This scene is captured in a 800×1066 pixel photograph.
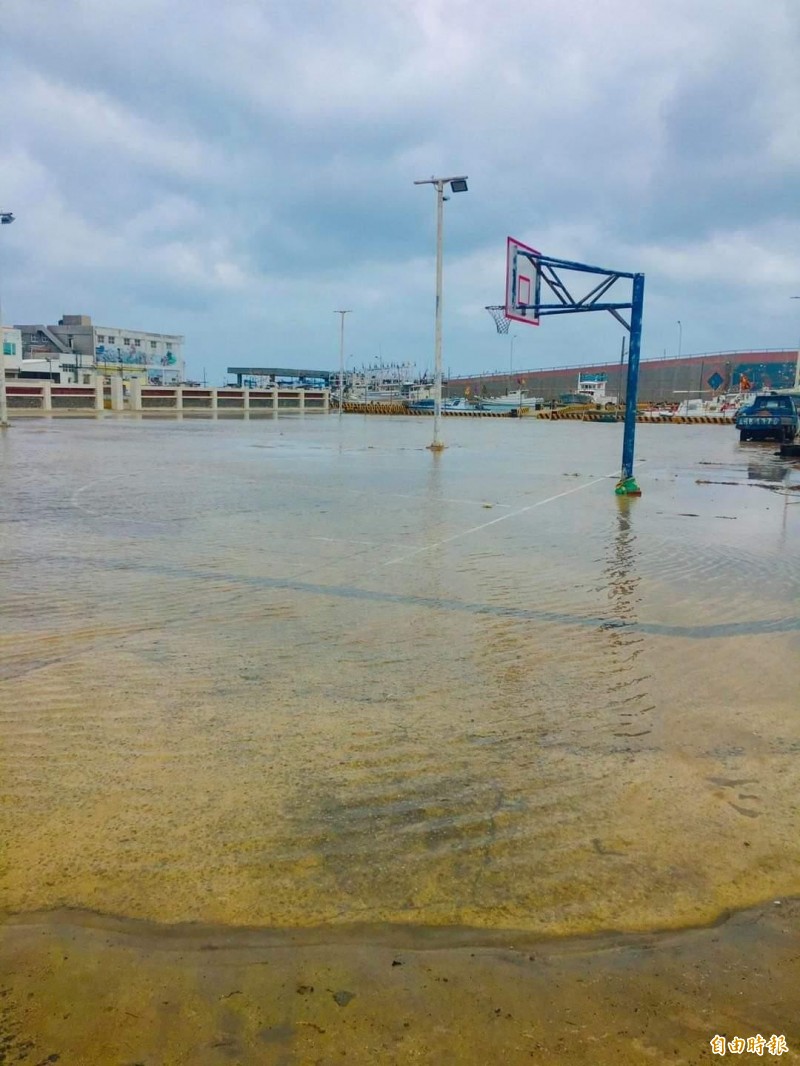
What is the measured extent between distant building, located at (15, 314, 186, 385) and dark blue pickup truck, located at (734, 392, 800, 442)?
78.8m

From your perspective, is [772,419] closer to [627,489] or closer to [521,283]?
[521,283]

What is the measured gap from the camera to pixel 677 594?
7.58 meters

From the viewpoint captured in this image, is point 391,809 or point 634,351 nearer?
point 391,809

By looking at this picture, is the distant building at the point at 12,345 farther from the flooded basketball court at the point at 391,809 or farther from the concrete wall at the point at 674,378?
the flooded basketball court at the point at 391,809

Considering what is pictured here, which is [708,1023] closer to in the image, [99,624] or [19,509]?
[99,624]

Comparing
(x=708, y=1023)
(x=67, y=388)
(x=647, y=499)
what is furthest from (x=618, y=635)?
(x=67, y=388)

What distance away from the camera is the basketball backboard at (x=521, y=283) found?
16.6m

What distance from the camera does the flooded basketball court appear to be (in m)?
2.44

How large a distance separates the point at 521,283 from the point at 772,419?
2183cm

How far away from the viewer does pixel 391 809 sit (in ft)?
11.6

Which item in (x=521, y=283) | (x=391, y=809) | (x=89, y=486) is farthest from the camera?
(x=521, y=283)

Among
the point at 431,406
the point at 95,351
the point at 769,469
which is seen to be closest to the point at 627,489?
the point at 769,469

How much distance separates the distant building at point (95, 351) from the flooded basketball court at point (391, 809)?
95.6 metres

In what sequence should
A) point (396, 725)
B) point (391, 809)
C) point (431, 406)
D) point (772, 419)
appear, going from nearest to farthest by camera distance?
point (391, 809) < point (396, 725) < point (772, 419) < point (431, 406)
